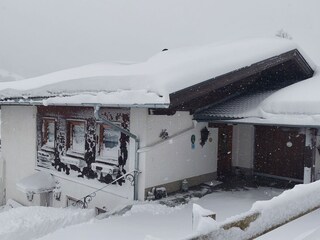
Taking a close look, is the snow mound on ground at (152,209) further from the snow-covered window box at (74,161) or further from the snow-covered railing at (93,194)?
the snow-covered window box at (74,161)

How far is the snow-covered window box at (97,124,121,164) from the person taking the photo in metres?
8.36

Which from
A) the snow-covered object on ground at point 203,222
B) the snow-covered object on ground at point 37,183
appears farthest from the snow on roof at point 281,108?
the snow-covered object on ground at point 203,222

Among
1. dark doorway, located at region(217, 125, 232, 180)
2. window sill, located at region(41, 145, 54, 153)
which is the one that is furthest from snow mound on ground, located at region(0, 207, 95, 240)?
dark doorway, located at region(217, 125, 232, 180)

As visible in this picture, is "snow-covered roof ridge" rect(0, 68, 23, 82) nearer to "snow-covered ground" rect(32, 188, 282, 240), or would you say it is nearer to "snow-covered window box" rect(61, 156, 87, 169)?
"snow-covered window box" rect(61, 156, 87, 169)

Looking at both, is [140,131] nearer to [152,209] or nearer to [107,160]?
[107,160]

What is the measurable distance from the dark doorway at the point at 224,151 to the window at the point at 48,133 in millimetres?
5172

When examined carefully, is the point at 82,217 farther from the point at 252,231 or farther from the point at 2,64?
the point at 2,64

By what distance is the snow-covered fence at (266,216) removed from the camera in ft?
7.29

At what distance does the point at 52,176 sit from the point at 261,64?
7000mm

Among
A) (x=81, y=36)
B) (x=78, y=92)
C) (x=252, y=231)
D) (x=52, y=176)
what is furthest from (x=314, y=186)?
(x=81, y=36)

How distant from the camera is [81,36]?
96688 millimetres

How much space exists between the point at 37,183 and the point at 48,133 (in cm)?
160

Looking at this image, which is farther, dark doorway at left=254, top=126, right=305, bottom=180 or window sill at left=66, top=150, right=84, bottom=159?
dark doorway at left=254, top=126, right=305, bottom=180

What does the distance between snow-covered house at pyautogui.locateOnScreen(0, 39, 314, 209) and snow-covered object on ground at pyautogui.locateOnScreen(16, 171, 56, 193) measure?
0.10ft
